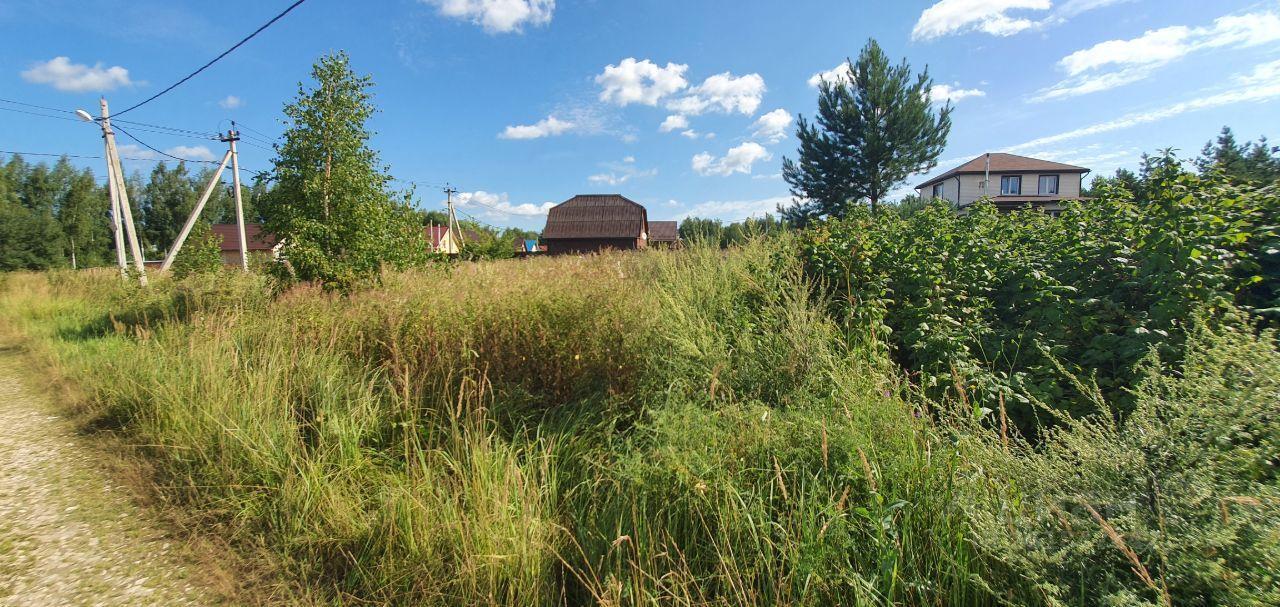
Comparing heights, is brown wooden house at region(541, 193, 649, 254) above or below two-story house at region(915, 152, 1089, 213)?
below

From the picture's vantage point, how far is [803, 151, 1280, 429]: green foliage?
113 inches

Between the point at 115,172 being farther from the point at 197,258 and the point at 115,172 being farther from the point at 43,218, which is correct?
the point at 43,218

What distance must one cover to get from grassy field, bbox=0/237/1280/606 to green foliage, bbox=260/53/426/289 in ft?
6.96

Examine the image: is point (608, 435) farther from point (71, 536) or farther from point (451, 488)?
point (71, 536)

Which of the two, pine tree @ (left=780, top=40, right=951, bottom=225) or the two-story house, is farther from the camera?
the two-story house

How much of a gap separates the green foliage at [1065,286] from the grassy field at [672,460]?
0.86ft

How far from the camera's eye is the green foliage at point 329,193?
680 centimetres

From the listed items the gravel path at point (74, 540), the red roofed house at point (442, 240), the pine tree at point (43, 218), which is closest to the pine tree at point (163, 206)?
the pine tree at point (43, 218)

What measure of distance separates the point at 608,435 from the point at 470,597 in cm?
109

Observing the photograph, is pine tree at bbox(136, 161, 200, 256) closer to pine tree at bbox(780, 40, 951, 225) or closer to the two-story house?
pine tree at bbox(780, 40, 951, 225)

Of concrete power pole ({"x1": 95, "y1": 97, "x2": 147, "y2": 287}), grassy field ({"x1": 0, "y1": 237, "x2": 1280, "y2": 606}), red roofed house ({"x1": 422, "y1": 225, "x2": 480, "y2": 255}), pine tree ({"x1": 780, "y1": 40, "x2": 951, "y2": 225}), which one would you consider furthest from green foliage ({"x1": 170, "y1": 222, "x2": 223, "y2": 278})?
pine tree ({"x1": 780, "y1": 40, "x2": 951, "y2": 225})

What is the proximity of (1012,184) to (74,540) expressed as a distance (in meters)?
54.2

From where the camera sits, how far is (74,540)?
8.62 feet

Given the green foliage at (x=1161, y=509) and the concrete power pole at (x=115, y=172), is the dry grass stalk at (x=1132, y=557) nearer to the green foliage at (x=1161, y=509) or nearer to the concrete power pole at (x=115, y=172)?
the green foliage at (x=1161, y=509)
